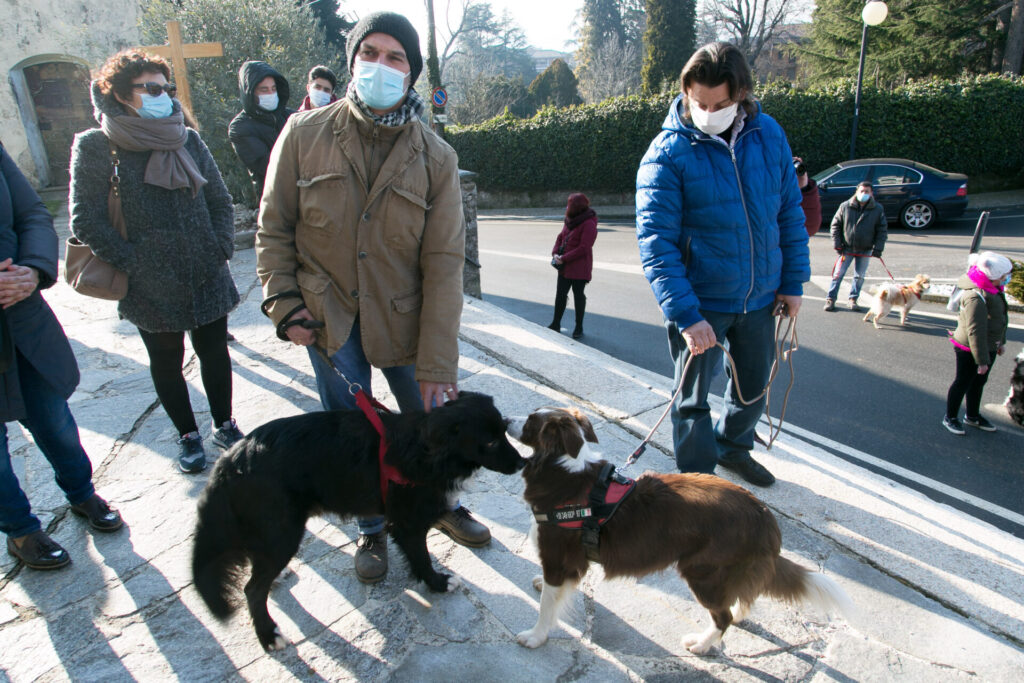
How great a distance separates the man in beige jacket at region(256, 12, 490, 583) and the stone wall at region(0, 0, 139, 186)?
16.7 m

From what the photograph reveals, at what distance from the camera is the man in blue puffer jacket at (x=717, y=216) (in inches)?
97.2

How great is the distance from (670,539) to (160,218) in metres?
2.75

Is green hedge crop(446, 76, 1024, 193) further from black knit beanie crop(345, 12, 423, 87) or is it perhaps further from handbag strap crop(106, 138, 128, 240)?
handbag strap crop(106, 138, 128, 240)

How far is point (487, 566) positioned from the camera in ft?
8.15

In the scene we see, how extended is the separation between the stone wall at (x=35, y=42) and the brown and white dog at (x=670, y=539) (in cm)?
1773

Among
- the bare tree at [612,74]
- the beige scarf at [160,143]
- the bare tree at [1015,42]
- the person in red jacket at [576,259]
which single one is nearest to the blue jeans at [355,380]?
the beige scarf at [160,143]

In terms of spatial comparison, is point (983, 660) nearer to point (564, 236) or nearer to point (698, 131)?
point (698, 131)

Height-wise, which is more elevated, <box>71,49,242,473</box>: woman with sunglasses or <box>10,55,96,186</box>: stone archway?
<box>10,55,96,186</box>: stone archway

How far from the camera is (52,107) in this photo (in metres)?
16.4

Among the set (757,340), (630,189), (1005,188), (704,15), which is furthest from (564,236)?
(704,15)

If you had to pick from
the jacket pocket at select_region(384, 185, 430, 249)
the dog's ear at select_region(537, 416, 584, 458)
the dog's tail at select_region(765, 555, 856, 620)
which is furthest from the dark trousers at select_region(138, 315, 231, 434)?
the dog's tail at select_region(765, 555, 856, 620)

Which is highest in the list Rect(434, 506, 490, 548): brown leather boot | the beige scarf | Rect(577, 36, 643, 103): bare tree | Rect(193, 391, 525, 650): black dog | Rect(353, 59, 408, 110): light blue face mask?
Rect(577, 36, 643, 103): bare tree

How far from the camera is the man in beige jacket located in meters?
2.12

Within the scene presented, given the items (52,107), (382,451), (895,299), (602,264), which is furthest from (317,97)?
(52,107)
